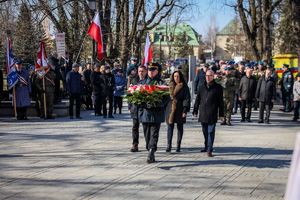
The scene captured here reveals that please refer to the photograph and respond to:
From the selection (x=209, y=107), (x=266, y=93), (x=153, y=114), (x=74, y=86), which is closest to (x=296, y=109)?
(x=266, y=93)

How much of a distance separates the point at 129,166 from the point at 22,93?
821 centimetres

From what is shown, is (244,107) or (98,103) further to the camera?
(98,103)

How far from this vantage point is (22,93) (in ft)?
52.3

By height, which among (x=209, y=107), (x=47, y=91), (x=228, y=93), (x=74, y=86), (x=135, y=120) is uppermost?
(x=74, y=86)

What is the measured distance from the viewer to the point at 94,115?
17.7 metres

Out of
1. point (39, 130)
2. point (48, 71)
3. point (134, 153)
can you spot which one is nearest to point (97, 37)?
point (48, 71)

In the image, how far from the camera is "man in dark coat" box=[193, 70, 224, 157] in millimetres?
9898

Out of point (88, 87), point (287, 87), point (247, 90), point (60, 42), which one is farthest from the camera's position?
point (60, 42)

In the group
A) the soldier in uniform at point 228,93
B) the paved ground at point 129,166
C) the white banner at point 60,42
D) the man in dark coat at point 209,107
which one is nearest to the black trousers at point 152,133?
the paved ground at point 129,166

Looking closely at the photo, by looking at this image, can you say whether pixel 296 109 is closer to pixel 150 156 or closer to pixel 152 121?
pixel 152 121

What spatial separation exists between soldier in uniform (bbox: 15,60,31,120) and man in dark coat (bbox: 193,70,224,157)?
7507 mm

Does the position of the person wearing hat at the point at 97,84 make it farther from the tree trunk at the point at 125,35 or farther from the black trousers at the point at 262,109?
the tree trunk at the point at 125,35

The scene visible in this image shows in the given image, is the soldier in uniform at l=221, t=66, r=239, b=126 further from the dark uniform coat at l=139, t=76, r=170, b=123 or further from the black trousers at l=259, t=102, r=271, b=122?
the dark uniform coat at l=139, t=76, r=170, b=123

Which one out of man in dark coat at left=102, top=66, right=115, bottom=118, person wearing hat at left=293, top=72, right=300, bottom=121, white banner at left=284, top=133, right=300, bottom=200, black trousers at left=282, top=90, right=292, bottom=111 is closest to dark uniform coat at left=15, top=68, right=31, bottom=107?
man in dark coat at left=102, top=66, right=115, bottom=118
